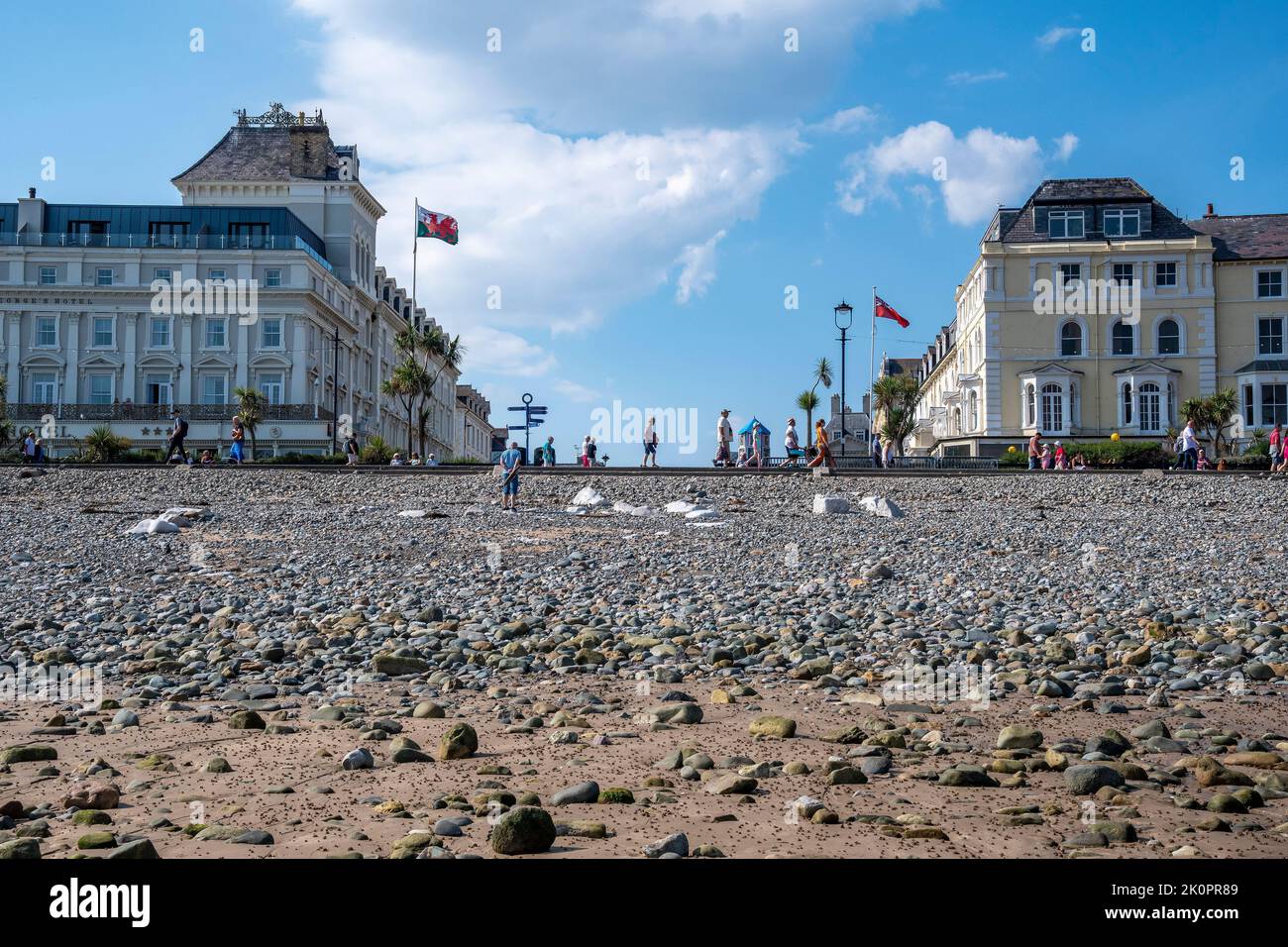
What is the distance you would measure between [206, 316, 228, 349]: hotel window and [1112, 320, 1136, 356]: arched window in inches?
2074

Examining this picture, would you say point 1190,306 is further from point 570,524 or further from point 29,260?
point 29,260

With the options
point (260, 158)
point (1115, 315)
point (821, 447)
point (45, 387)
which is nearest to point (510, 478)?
point (821, 447)

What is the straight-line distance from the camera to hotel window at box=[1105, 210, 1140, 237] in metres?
66.1

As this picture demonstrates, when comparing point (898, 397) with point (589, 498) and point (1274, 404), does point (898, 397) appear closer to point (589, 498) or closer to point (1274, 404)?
point (1274, 404)

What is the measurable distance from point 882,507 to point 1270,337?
5109 centimetres

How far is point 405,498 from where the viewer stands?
27.7 metres

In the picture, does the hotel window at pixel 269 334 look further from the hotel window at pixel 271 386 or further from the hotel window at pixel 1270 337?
the hotel window at pixel 1270 337

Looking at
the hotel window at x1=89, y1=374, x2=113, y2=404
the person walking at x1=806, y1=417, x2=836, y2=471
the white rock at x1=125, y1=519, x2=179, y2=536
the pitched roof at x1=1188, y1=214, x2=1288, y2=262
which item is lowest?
the white rock at x1=125, y1=519, x2=179, y2=536

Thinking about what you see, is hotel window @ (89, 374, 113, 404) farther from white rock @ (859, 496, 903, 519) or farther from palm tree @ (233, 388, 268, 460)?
white rock @ (859, 496, 903, 519)

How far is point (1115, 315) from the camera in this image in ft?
216

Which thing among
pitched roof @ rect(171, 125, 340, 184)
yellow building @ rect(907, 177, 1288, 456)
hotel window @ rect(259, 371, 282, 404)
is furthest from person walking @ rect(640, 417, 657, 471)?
pitched roof @ rect(171, 125, 340, 184)

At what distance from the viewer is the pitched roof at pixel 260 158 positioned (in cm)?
8244
